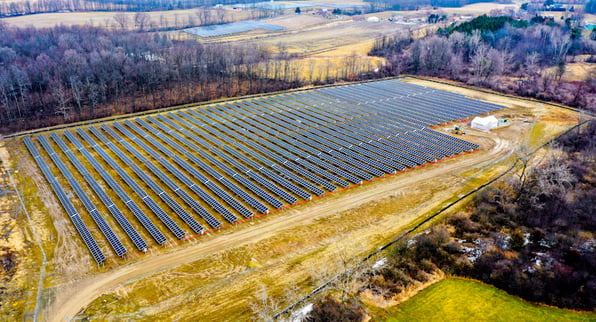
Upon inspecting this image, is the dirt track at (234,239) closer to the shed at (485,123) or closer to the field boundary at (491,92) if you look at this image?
the shed at (485,123)

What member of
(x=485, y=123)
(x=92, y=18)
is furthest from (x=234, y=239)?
(x=92, y=18)

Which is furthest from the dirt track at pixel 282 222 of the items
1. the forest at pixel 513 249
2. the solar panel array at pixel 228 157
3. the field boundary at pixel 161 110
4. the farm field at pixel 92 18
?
the farm field at pixel 92 18

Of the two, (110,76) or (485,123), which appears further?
(110,76)

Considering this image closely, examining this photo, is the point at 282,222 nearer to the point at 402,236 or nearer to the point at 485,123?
the point at 402,236

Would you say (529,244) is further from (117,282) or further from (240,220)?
(117,282)

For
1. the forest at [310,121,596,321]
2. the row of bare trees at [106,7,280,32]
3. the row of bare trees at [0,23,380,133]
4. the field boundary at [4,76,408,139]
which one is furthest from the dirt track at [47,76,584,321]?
the row of bare trees at [106,7,280,32]

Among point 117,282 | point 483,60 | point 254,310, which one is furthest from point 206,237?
point 483,60
